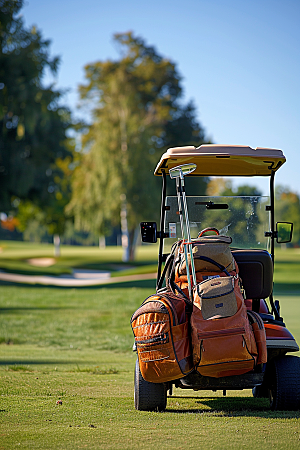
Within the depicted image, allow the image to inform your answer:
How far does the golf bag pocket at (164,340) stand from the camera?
3697mm

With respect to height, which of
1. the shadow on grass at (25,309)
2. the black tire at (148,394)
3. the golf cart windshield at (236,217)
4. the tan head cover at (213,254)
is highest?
the golf cart windshield at (236,217)

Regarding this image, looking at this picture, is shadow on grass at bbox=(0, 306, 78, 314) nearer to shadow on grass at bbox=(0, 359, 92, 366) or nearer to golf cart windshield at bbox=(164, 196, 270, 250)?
shadow on grass at bbox=(0, 359, 92, 366)

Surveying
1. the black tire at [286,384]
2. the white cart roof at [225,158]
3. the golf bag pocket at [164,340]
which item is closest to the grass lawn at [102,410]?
the black tire at [286,384]

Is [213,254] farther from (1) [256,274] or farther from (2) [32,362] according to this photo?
(2) [32,362]

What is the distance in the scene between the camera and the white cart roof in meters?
4.34

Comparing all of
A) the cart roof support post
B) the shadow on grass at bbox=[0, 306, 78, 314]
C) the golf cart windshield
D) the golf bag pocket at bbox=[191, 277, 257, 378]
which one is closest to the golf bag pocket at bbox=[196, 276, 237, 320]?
the golf bag pocket at bbox=[191, 277, 257, 378]

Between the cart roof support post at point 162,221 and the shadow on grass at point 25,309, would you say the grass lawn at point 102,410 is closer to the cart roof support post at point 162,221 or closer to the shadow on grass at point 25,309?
the cart roof support post at point 162,221

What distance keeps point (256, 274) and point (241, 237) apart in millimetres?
978

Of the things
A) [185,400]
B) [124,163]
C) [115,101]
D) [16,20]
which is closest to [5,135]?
[16,20]

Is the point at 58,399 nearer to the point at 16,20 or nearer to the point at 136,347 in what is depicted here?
the point at 136,347

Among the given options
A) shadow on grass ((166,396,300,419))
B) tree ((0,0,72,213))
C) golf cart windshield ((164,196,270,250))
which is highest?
tree ((0,0,72,213))

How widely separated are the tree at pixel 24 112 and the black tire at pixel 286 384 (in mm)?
18517

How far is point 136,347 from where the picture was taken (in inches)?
A: 155

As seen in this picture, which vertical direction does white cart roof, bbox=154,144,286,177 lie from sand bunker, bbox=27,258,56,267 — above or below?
above
